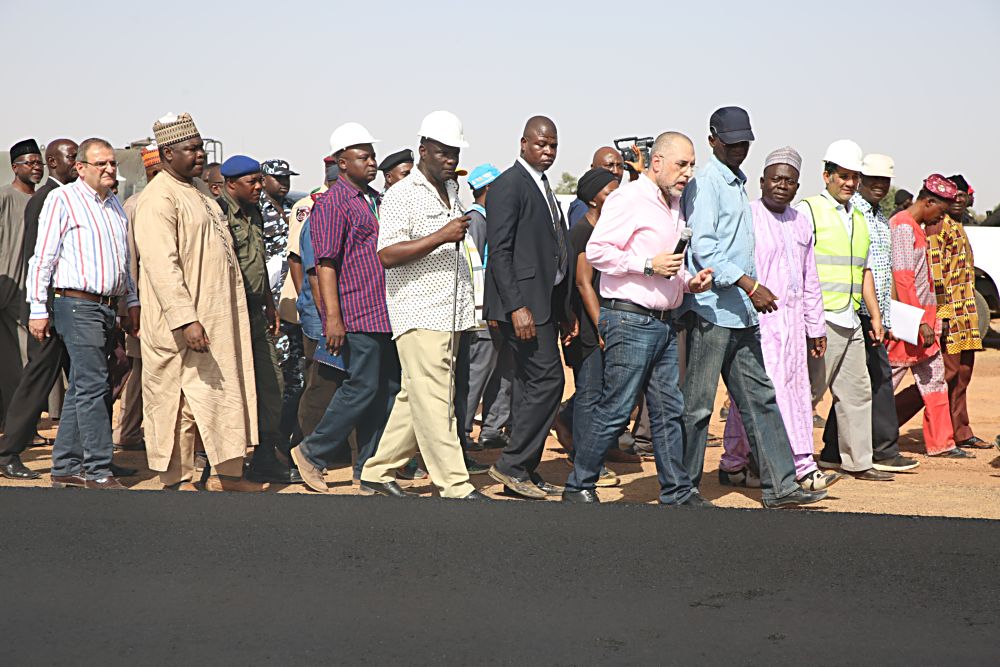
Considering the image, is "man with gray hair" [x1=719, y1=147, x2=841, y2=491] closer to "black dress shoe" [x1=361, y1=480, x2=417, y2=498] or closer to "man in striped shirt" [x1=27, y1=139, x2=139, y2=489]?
"black dress shoe" [x1=361, y1=480, x2=417, y2=498]

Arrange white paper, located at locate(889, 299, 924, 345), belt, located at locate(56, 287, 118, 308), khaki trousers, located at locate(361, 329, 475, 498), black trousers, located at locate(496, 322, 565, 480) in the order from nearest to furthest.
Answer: khaki trousers, located at locate(361, 329, 475, 498) → black trousers, located at locate(496, 322, 565, 480) → belt, located at locate(56, 287, 118, 308) → white paper, located at locate(889, 299, 924, 345)

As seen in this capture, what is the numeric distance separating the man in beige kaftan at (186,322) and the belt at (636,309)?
2.28 m

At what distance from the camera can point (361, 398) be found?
7.34m

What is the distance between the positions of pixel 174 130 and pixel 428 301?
1797 millimetres

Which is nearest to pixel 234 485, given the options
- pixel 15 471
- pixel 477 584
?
pixel 15 471

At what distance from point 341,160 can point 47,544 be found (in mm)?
2969

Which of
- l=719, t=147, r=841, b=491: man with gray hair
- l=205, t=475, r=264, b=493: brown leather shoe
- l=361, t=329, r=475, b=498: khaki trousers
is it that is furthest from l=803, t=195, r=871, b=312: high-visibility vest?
l=205, t=475, r=264, b=493: brown leather shoe

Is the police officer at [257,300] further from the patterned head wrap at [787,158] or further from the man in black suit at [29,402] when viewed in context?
the patterned head wrap at [787,158]

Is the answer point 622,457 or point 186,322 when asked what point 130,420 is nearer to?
point 186,322

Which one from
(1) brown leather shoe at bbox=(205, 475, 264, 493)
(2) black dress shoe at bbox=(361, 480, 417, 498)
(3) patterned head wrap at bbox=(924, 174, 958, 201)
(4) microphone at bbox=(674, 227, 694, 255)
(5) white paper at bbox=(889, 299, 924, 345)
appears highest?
(3) patterned head wrap at bbox=(924, 174, 958, 201)

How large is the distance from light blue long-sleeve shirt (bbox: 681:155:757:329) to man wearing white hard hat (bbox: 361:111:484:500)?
1288 millimetres

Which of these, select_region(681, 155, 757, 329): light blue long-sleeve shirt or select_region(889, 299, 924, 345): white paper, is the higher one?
select_region(681, 155, 757, 329): light blue long-sleeve shirt

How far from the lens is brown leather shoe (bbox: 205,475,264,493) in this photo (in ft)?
25.3

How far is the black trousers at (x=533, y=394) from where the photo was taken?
23.7 feet
